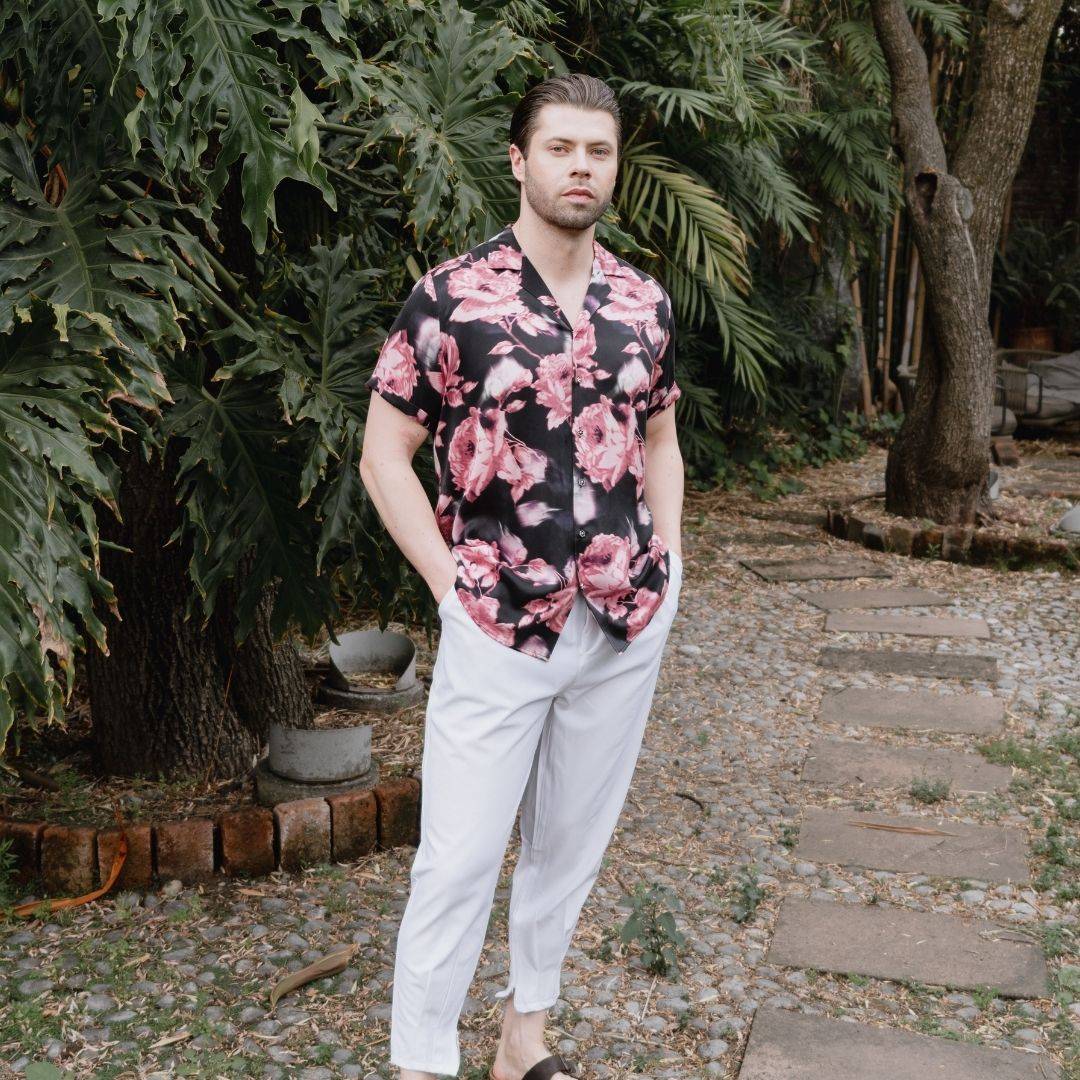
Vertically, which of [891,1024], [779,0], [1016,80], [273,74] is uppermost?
[779,0]

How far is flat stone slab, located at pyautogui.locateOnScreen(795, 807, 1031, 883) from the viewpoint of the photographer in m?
3.32

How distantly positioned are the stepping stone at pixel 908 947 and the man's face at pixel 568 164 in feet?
5.48

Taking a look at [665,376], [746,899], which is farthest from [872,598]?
[665,376]

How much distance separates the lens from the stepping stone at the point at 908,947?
2.81 metres

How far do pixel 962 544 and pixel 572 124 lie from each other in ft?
16.1

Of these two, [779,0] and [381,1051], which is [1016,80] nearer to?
[779,0]

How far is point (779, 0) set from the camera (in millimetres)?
8352

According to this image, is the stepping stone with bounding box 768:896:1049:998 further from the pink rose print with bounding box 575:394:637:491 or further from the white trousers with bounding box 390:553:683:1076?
the pink rose print with bounding box 575:394:637:491

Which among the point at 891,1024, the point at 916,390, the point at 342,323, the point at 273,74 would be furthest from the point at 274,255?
the point at 916,390

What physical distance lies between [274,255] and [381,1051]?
1.92 m

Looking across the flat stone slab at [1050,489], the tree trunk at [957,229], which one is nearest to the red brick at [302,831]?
the tree trunk at [957,229]

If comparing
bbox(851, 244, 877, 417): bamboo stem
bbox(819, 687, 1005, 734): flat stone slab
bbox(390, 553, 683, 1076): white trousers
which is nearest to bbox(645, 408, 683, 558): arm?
bbox(390, 553, 683, 1076): white trousers

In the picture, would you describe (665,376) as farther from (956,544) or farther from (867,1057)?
(956,544)

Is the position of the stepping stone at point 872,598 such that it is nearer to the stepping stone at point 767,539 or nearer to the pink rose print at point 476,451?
the stepping stone at point 767,539
